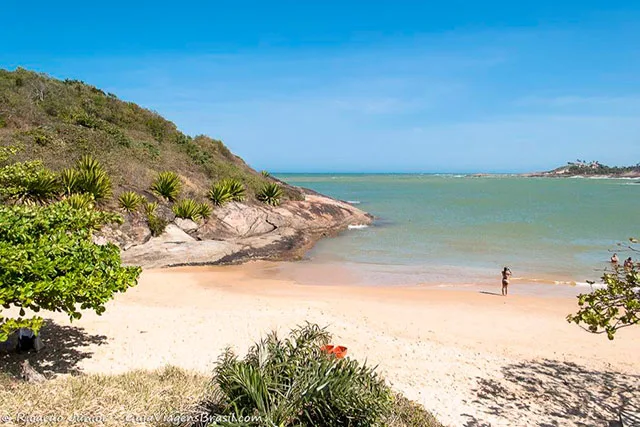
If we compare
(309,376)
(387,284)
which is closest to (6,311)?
(309,376)

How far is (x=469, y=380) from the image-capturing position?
836 cm

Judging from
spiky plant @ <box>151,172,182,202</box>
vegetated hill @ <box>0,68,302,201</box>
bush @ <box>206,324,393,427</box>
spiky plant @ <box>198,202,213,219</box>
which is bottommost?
bush @ <box>206,324,393,427</box>

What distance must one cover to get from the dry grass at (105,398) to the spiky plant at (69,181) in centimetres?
1392

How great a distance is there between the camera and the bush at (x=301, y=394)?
454cm

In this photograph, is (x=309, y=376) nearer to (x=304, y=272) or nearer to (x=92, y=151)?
(x=304, y=272)

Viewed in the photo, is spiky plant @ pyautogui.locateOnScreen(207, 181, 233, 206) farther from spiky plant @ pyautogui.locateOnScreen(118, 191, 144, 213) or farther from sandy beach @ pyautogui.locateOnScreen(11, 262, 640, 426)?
sandy beach @ pyautogui.locateOnScreen(11, 262, 640, 426)

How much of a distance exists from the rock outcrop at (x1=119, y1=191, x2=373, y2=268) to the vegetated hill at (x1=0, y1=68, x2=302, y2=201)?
213 centimetres

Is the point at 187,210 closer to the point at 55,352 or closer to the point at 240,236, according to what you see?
the point at 240,236

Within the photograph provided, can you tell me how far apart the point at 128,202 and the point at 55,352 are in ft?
40.6

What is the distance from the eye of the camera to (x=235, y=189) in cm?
2625

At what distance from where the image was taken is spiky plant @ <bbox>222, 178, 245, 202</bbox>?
85.2ft

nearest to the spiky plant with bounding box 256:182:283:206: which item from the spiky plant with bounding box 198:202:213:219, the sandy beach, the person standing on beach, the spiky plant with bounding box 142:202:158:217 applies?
the spiky plant with bounding box 198:202:213:219

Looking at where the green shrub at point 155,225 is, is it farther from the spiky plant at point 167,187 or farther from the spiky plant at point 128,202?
the spiky plant at point 167,187

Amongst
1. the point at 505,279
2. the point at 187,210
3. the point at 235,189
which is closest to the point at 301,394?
the point at 505,279
